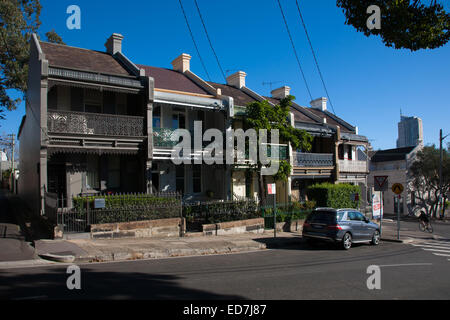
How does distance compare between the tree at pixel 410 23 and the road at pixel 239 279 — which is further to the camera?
the tree at pixel 410 23

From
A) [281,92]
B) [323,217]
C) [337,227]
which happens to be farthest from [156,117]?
[281,92]

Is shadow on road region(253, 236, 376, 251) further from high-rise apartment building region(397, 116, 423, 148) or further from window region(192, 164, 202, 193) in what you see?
high-rise apartment building region(397, 116, 423, 148)

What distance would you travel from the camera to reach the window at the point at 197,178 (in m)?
20.8

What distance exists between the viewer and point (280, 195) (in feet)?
79.3

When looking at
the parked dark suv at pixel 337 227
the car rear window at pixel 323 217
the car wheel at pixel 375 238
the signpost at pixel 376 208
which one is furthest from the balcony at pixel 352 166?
the car rear window at pixel 323 217

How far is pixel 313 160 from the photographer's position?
24516 mm

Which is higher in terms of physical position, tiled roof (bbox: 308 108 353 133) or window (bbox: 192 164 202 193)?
tiled roof (bbox: 308 108 353 133)

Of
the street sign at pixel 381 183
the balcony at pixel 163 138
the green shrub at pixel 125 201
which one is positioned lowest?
the green shrub at pixel 125 201

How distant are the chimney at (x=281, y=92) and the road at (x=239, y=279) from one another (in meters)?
20.2

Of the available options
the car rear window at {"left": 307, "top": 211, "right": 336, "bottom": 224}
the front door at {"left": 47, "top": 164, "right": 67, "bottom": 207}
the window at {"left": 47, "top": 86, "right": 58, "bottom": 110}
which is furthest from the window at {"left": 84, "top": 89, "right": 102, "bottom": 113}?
the car rear window at {"left": 307, "top": 211, "right": 336, "bottom": 224}

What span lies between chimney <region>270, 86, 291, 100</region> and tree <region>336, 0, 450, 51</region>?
69.1 ft

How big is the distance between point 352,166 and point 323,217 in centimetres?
1535

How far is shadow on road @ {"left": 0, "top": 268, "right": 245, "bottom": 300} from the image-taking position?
20.8ft

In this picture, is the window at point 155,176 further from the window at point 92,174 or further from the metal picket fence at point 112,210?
the metal picket fence at point 112,210
